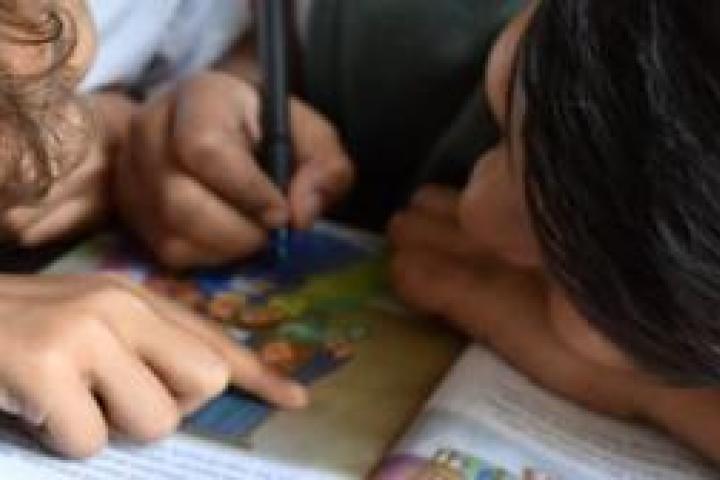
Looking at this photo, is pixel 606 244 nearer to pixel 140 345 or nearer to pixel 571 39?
pixel 571 39

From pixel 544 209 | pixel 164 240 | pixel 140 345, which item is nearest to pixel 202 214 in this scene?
pixel 164 240

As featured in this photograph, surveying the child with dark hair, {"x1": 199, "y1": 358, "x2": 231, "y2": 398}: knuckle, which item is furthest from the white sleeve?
{"x1": 199, "y1": 358, "x2": 231, "y2": 398}: knuckle

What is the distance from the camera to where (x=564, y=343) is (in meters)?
0.62

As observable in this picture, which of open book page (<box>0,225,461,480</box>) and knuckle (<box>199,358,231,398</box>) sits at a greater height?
knuckle (<box>199,358,231,398</box>)

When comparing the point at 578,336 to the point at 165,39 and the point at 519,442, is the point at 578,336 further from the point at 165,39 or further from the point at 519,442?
the point at 165,39

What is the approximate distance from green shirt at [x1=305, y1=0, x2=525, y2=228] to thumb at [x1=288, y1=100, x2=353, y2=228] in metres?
0.03

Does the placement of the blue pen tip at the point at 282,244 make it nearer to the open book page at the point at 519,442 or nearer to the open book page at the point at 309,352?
the open book page at the point at 309,352

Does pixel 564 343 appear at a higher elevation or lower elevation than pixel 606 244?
lower

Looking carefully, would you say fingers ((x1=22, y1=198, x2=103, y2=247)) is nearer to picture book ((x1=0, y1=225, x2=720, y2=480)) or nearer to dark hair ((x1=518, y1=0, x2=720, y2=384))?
picture book ((x1=0, y1=225, x2=720, y2=480))

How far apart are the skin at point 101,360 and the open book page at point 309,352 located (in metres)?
0.01

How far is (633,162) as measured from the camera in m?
0.45

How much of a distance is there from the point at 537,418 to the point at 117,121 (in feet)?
0.97

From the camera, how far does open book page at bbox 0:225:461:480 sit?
56 cm

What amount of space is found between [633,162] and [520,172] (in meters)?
0.10
